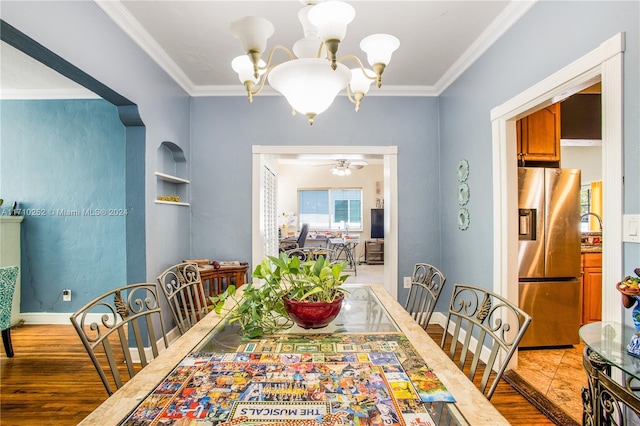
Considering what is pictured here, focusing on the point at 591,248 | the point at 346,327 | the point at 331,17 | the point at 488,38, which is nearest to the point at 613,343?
the point at 346,327

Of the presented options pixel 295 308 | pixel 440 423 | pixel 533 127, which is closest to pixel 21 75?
pixel 295 308

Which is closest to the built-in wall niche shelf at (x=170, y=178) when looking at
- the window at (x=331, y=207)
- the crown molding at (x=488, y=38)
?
the crown molding at (x=488, y=38)

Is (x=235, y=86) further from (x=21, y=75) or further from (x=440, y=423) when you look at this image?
(x=440, y=423)

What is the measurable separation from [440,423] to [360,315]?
832mm

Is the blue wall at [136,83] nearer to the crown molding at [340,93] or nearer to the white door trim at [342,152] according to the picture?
the crown molding at [340,93]

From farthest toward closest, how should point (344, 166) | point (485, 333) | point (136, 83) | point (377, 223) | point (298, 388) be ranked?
point (377, 223)
point (344, 166)
point (136, 83)
point (485, 333)
point (298, 388)

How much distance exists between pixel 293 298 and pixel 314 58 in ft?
3.45

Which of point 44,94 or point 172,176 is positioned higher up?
point 44,94

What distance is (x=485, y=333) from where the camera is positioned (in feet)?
4.04

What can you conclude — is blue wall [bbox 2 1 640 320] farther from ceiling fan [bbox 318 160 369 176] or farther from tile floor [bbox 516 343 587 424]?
ceiling fan [bbox 318 160 369 176]

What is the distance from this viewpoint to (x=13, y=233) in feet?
11.0

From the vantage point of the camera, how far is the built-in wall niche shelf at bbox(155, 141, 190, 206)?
295 centimetres

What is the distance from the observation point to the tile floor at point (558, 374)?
1980 mm

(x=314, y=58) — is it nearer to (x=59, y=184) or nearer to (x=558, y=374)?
(x=558, y=374)
